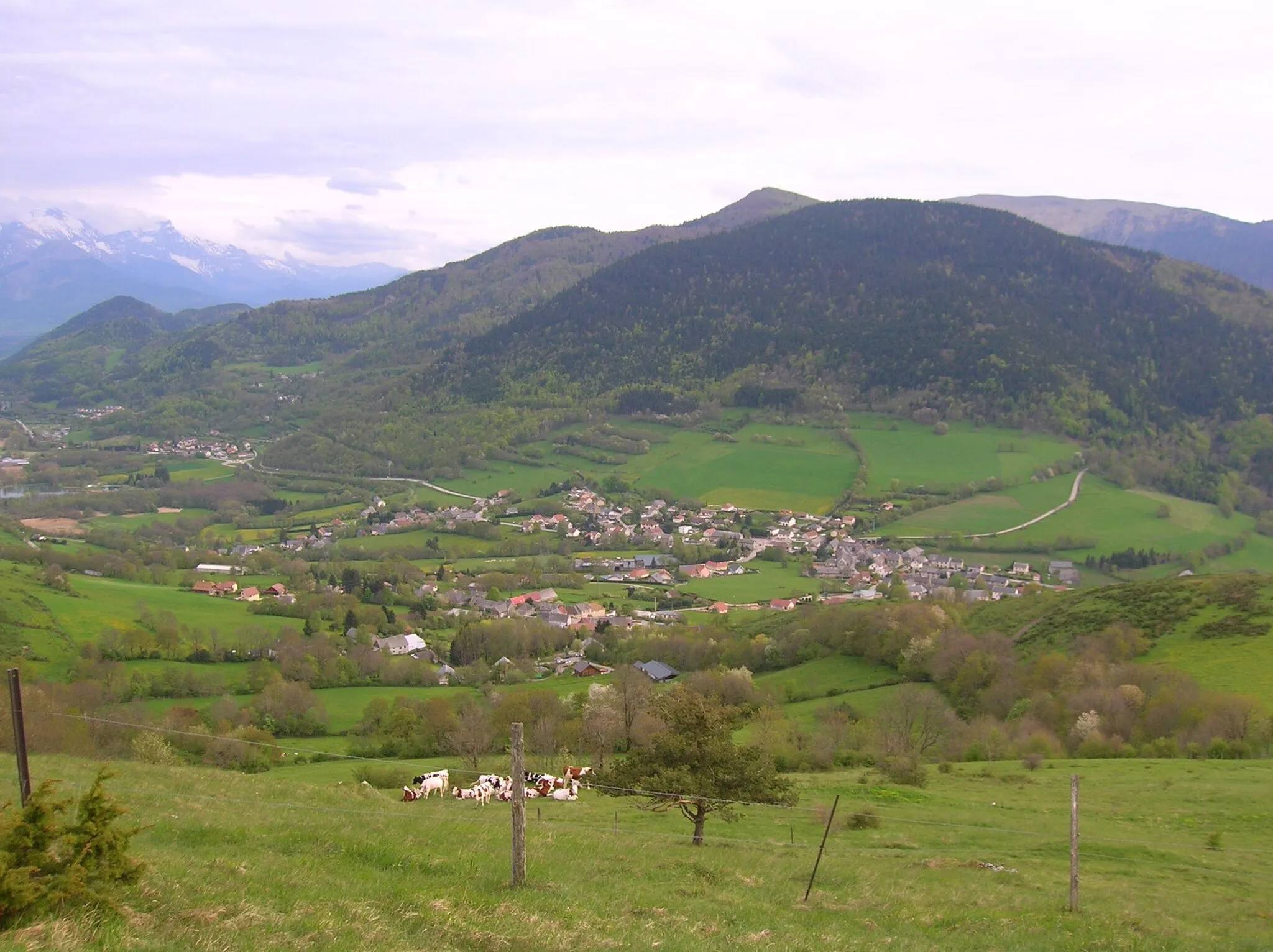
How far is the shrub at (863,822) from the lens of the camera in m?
20.6

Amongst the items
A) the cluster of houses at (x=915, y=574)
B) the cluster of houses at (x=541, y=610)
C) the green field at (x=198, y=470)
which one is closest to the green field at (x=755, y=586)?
the cluster of houses at (x=915, y=574)

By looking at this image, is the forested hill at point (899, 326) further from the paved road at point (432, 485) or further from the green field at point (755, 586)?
the green field at point (755, 586)

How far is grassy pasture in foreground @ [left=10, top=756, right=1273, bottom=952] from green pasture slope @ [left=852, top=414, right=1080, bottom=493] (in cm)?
8347

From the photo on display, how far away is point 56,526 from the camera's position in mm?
90250

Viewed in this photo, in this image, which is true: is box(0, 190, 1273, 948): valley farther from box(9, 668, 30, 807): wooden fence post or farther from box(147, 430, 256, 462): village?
box(9, 668, 30, 807): wooden fence post

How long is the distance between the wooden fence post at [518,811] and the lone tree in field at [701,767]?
6.13 meters

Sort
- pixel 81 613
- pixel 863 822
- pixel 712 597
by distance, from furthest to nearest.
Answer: pixel 712 597, pixel 81 613, pixel 863 822

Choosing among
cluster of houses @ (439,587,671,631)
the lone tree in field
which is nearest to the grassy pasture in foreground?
the lone tree in field

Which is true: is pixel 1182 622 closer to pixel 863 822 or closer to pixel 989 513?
pixel 863 822

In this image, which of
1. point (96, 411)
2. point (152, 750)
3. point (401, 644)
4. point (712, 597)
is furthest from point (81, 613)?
point (96, 411)

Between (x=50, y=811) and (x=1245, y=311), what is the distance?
591 ft

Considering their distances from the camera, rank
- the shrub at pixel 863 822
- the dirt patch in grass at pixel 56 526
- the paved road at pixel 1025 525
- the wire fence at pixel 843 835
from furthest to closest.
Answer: the paved road at pixel 1025 525 → the dirt patch in grass at pixel 56 526 → the shrub at pixel 863 822 → the wire fence at pixel 843 835

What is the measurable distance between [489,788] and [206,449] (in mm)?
143772

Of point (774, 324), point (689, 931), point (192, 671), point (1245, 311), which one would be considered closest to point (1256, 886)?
point (689, 931)
